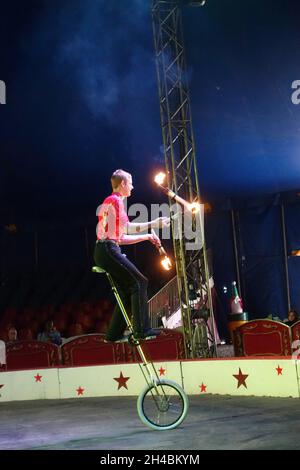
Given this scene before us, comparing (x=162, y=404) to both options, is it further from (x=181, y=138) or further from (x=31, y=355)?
(x=31, y=355)

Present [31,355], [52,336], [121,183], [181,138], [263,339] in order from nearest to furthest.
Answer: [121,183] → [263,339] → [181,138] → [31,355] → [52,336]

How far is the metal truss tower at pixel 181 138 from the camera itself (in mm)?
10148

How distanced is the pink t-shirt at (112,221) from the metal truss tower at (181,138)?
15.2 ft

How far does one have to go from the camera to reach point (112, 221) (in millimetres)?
5391

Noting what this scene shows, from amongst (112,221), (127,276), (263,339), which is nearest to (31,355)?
(263,339)

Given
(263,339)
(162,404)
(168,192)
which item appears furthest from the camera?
(263,339)

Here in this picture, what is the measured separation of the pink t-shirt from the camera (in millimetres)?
5387

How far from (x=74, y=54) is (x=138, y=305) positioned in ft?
39.9

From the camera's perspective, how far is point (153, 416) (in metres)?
6.46

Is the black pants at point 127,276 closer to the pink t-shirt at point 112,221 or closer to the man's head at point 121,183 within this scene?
the pink t-shirt at point 112,221

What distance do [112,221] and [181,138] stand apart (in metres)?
5.59
